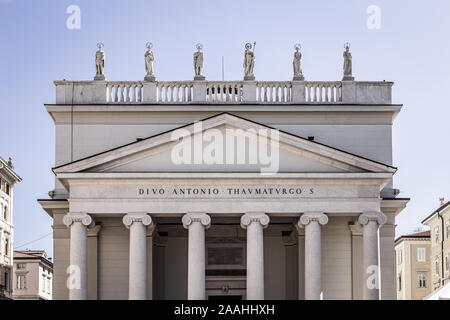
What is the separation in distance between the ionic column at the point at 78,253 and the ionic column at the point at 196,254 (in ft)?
14.8

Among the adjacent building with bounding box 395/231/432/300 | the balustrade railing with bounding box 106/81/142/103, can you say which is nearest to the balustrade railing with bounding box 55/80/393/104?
the balustrade railing with bounding box 106/81/142/103

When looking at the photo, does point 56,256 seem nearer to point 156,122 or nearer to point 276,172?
point 156,122

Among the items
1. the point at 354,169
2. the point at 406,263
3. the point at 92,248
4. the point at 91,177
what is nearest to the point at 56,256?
the point at 92,248

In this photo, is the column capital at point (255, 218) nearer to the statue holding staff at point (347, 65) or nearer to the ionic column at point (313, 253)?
the ionic column at point (313, 253)

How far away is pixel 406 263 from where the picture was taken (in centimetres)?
10731

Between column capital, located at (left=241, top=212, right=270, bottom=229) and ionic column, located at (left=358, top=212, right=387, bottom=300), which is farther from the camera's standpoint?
column capital, located at (left=241, top=212, right=270, bottom=229)

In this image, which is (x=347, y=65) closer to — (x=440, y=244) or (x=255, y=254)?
(x=255, y=254)

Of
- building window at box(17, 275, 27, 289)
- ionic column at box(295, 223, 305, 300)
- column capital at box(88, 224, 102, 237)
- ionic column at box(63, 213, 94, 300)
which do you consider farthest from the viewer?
building window at box(17, 275, 27, 289)

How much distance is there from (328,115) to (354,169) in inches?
278

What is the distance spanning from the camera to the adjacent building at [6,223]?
9081 centimetres

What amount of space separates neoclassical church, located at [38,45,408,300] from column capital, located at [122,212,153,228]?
5cm

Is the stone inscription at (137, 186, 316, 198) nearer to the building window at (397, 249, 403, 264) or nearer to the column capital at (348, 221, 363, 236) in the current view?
the column capital at (348, 221, 363, 236)

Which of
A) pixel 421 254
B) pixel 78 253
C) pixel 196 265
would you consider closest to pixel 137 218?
pixel 78 253

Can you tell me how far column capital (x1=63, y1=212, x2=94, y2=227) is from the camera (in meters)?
36.8
